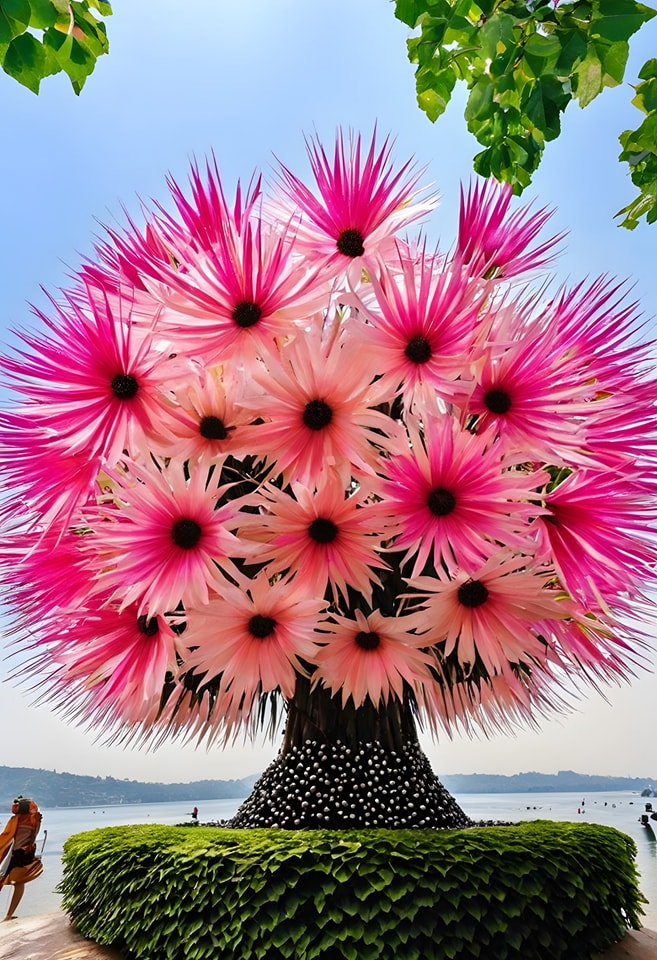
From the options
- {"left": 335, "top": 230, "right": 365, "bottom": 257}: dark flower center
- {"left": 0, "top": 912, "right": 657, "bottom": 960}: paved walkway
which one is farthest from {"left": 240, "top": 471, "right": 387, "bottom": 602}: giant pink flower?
{"left": 0, "top": 912, "right": 657, "bottom": 960}: paved walkway

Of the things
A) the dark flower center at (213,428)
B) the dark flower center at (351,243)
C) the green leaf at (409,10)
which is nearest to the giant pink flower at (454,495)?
the dark flower center at (213,428)

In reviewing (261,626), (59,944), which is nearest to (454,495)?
(261,626)

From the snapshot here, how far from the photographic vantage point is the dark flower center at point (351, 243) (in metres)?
3.88

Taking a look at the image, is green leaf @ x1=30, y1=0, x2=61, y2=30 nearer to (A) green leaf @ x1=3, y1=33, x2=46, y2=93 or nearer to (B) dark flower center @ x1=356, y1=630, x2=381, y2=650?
(A) green leaf @ x1=3, y1=33, x2=46, y2=93

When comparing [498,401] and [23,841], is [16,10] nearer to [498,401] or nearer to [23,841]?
[498,401]

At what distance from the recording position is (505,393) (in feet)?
10.9

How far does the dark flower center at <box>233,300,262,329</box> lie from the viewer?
10.9 feet

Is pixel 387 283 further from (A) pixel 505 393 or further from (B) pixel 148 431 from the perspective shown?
(B) pixel 148 431

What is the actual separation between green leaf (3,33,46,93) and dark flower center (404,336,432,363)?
1.77 meters

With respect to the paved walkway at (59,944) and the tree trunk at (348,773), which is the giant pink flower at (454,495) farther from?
the paved walkway at (59,944)

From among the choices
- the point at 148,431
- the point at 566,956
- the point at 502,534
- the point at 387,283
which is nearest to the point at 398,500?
the point at 502,534

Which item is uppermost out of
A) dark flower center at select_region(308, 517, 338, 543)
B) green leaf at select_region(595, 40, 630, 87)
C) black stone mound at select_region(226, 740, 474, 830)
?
green leaf at select_region(595, 40, 630, 87)

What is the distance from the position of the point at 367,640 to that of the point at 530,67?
262 cm

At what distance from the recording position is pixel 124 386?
339 cm
